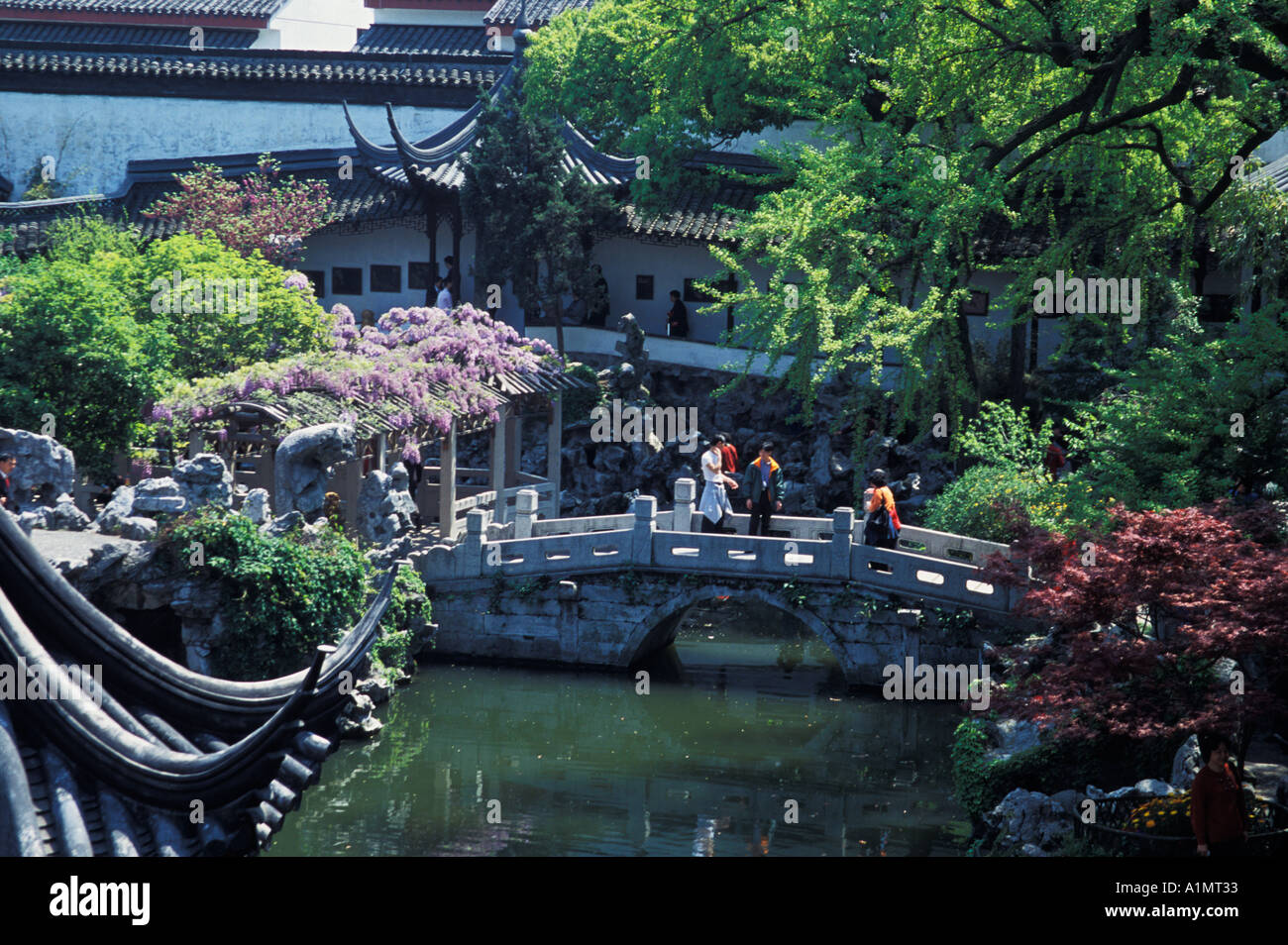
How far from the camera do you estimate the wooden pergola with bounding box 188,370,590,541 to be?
20781 millimetres

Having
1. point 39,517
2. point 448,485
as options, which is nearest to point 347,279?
point 448,485

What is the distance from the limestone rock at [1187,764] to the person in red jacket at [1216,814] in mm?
1550

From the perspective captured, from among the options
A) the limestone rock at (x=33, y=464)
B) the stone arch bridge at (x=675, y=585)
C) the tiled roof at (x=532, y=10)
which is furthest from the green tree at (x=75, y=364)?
the tiled roof at (x=532, y=10)

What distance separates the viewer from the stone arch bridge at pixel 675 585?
20.6 metres

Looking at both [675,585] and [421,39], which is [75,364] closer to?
[675,585]

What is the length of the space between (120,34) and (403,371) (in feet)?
75.6

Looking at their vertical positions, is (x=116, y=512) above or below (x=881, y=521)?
below

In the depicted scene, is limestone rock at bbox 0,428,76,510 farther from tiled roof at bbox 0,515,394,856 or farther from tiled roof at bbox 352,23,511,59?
tiled roof at bbox 352,23,511,59

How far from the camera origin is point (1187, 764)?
13.2 m

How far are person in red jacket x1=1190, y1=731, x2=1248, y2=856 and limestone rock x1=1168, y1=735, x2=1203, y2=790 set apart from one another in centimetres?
155

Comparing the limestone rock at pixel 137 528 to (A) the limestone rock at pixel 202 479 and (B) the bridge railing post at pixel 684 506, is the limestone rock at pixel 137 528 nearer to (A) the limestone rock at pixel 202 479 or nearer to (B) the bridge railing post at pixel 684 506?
(A) the limestone rock at pixel 202 479

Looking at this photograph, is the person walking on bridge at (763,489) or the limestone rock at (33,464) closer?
the limestone rock at (33,464)

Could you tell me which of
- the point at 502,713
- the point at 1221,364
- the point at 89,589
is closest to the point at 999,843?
the point at 1221,364

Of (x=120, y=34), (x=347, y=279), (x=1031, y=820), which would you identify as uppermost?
(x=120, y=34)
